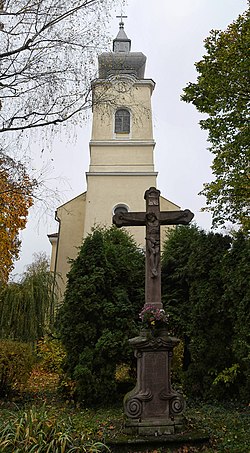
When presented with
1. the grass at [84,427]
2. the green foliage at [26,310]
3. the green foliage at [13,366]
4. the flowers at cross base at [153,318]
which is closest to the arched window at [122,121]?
the green foliage at [26,310]

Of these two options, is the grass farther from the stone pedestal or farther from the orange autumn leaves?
the orange autumn leaves

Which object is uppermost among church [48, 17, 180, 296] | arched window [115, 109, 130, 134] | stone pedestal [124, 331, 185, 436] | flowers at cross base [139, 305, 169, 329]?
arched window [115, 109, 130, 134]

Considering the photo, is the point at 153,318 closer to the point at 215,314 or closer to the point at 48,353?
the point at 215,314

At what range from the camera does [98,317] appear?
10391 millimetres

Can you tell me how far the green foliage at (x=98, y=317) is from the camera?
32.0 ft

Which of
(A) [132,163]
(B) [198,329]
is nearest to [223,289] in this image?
(B) [198,329]

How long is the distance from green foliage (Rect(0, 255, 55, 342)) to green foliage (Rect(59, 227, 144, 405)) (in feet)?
12.4

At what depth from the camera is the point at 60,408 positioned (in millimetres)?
9305

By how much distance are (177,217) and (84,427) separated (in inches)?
154

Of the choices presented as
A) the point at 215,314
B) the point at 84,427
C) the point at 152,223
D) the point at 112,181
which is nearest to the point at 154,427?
the point at 84,427

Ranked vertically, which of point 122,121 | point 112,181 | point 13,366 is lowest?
point 13,366

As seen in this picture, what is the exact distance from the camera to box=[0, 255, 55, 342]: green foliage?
14227mm

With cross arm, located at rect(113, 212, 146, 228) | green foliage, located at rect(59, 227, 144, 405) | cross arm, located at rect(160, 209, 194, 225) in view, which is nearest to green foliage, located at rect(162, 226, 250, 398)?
green foliage, located at rect(59, 227, 144, 405)

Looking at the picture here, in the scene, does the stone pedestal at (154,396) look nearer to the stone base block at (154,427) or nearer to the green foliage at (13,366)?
the stone base block at (154,427)
